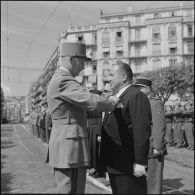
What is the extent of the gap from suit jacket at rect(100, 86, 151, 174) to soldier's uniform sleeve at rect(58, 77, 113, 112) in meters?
0.47

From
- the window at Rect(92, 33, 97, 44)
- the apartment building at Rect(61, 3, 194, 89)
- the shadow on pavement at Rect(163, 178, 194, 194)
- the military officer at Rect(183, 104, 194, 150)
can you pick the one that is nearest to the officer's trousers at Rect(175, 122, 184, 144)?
the military officer at Rect(183, 104, 194, 150)

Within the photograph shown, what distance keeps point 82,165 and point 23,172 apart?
6.26 m

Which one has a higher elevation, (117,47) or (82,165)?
(117,47)

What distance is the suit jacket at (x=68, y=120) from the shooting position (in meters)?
3.09

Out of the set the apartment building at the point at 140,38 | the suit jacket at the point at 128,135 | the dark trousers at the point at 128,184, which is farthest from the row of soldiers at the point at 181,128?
the apartment building at the point at 140,38

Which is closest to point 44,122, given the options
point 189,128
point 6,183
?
point 189,128

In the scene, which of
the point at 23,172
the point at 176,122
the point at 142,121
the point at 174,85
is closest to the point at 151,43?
the point at 174,85

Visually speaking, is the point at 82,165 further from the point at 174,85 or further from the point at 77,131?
the point at 174,85

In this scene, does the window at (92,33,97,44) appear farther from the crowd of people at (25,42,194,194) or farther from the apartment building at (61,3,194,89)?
the crowd of people at (25,42,194,194)

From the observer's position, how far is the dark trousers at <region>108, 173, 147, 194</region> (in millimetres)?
3541

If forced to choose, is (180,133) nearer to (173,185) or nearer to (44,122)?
(44,122)

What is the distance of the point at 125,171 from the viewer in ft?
11.6

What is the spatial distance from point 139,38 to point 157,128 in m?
63.7

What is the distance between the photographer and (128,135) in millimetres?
3580
